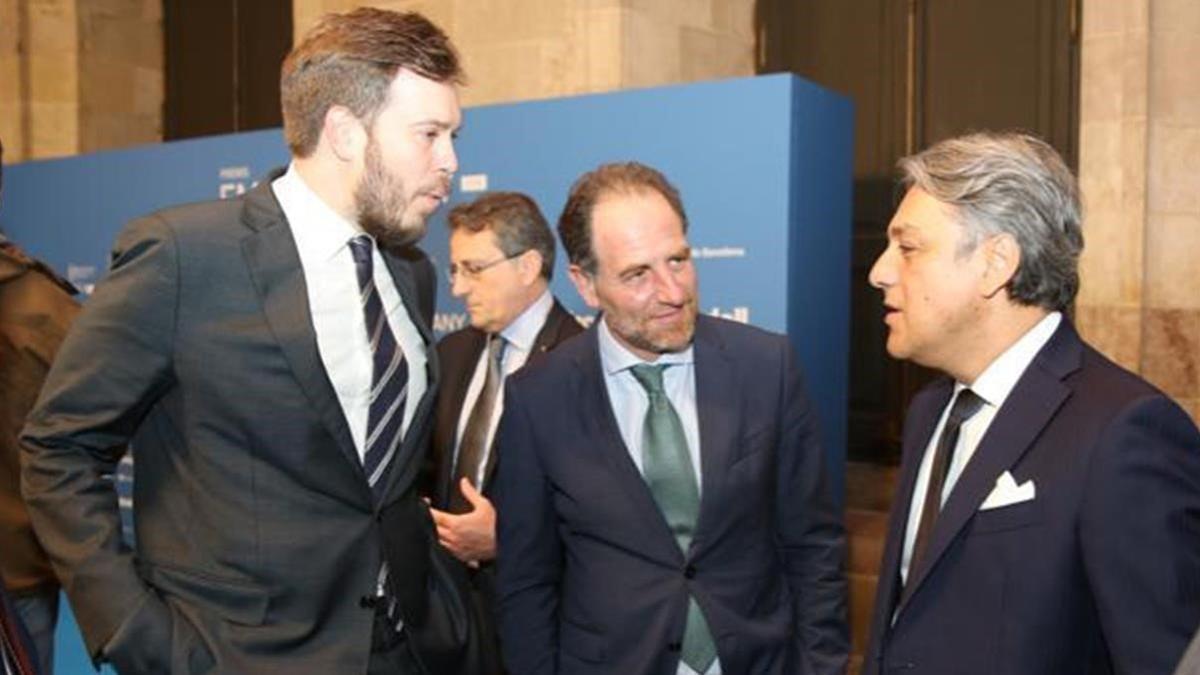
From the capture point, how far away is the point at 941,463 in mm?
1805

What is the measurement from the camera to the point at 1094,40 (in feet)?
14.2

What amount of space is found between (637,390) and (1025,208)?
0.83m

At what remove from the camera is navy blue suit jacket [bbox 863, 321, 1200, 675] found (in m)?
1.49

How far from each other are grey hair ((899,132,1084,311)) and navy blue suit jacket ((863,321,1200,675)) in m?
0.09

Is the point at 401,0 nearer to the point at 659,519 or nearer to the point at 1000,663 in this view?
the point at 659,519

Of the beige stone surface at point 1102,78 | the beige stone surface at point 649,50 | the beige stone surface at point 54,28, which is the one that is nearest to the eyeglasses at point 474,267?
the beige stone surface at point 649,50

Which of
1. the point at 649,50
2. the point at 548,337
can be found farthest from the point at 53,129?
the point at 548,337

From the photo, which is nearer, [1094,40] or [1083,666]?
[1083,666]

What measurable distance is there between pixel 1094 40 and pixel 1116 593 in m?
3.37

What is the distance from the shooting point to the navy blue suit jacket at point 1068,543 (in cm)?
149

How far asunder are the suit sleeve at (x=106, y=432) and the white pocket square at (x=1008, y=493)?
1191 mm

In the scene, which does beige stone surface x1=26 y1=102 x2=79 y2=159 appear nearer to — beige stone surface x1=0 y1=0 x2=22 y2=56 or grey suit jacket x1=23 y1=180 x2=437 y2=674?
beige stone surface x1=0 y1=0 x2=22 y2=56

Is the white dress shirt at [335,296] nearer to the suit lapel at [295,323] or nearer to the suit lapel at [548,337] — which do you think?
the suit lapel at [295,323]

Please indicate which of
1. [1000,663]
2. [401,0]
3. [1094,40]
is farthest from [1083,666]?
[401,0]
